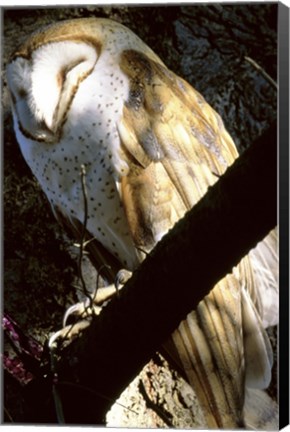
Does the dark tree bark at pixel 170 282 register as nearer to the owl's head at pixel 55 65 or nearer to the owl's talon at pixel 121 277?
the owl's talon at pixel 121 277

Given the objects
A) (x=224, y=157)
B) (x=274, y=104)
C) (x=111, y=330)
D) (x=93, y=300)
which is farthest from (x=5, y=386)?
(x=274, y=104)

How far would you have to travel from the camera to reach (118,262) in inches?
88.2

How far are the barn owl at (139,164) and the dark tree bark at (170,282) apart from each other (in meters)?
0.18

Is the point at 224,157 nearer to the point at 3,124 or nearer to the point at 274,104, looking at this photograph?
the point at 274,104

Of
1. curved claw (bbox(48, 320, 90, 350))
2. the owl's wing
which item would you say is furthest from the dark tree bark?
the owl's wing

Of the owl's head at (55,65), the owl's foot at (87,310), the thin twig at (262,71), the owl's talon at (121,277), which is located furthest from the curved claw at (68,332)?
the thin twig at (262,71)

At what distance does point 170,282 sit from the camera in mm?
1823

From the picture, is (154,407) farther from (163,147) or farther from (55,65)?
(55,65)

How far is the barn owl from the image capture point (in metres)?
2.15

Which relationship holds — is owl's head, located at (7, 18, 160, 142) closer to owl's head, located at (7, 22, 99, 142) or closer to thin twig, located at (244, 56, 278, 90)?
owl's head, located at (7, 22, 99, 142)

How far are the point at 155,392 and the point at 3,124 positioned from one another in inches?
25.6

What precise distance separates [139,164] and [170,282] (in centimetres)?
41

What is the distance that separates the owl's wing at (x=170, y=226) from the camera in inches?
84.4

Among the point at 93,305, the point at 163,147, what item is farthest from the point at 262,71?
the point at 93,305
